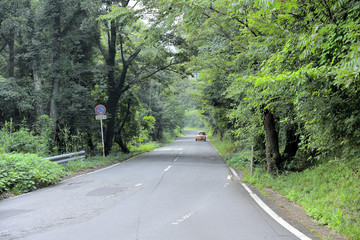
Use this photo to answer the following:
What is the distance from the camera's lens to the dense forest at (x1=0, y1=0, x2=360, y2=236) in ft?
15.1

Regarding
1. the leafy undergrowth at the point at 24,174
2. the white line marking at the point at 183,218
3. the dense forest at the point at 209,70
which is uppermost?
the dense forest at the point at 209,70

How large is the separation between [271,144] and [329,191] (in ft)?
11.2

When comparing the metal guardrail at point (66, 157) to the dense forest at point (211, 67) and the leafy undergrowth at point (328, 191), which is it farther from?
the leafy undergrowth at point (328, 191)

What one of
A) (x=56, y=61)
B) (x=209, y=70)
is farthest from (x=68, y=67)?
(x=209, y=70)

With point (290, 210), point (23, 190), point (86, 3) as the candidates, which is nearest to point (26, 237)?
point (23, 190)

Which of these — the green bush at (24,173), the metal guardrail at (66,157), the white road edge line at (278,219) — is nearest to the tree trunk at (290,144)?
the white road edge line at (278,219)

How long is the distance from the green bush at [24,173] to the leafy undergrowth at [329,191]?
688 cm

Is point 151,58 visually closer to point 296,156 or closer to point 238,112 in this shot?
point 238,112

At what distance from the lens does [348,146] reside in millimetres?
5512

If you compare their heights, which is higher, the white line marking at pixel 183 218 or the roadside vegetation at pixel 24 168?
the roadside vegetation at pixel 24 168

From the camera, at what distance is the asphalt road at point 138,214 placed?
4367 mm

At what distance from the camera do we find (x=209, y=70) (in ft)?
35.9

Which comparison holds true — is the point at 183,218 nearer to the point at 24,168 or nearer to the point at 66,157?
the point at 24,168

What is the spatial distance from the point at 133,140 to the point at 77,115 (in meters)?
8.76
